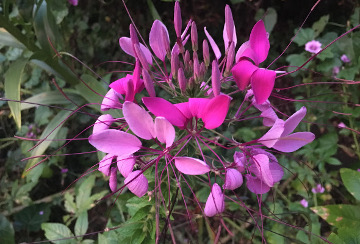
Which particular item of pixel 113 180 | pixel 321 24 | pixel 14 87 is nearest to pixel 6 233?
pixel 14 87

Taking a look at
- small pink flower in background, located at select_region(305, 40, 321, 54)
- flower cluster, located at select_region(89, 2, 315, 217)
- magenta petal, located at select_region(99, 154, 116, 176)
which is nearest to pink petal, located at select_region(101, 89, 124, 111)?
flower cluster, located at select_region(89, 2, 315, 217)

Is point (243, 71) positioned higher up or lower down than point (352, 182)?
higher up

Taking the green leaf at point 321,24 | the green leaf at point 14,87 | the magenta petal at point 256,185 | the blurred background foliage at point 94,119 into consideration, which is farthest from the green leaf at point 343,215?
the green leaf at point 14,87

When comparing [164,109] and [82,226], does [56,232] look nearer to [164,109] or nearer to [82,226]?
[82,226]

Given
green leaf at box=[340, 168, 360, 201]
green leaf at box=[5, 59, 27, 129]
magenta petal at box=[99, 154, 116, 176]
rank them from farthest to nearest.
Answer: green leaf at box=[5, 59, 27, 129]
green leaf at box=[340, 168, 360, 201]
magenta petal at box=[99, 154, 116, 176]

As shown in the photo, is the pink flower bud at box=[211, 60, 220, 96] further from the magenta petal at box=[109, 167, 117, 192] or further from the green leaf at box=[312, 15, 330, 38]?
the green leaf at box=[312, 15, 330, 38]
